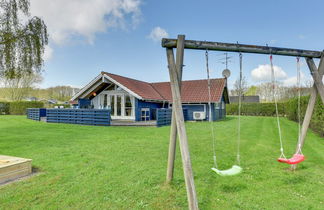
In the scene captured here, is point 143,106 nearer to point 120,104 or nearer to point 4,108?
point 120,104

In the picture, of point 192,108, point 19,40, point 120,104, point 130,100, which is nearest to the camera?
point 19,40

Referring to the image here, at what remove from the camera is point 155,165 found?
4367 millimetres

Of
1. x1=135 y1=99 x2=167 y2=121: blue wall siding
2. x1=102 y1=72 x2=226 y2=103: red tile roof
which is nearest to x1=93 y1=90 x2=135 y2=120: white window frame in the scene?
x1=135 y1=99 x2=167 y2=121: blue wall siding

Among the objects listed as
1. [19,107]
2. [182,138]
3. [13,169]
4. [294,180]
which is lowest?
[294,180]

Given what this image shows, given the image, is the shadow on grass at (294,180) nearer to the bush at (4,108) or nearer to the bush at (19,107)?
the bush at (19,107)

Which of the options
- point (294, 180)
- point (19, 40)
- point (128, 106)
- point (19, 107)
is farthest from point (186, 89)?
point (19, 107)

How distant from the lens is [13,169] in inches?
139

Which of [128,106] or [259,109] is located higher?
[128,106]

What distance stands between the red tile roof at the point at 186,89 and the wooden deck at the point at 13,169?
10640 millimetres

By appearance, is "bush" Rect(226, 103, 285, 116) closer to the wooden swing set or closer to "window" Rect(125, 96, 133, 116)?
"window" Rect(125, 96, 133, 116)

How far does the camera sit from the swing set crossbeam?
3.10 metres

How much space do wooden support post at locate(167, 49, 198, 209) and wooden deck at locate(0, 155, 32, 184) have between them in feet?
11.2

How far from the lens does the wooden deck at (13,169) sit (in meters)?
3.38

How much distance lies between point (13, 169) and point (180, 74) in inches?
149
